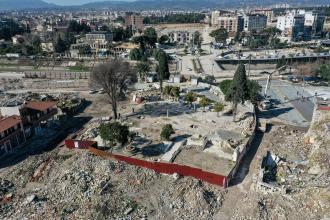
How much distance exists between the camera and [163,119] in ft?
159

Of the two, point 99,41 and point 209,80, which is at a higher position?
point 99,41

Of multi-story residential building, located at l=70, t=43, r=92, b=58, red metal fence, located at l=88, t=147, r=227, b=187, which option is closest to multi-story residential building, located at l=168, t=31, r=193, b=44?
multi-story residential building, located at l=70, t=43, r=92, b=58

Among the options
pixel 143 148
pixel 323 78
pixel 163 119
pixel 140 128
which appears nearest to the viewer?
pixel 143 148

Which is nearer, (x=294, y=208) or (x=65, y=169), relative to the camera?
(x=294, y=208)

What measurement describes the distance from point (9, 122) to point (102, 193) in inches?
781

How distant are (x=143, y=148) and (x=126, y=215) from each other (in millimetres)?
12334

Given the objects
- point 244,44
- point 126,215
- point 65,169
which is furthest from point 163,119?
point 244,44

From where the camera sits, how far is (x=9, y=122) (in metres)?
41.5

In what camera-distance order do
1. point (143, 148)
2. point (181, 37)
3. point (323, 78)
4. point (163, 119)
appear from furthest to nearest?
point (181, 37)
point (323, 78)
point (163, 119)
point (143, 148)

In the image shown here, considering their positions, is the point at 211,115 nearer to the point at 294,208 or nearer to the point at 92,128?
the point at 92,128

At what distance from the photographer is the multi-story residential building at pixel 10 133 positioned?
130ft

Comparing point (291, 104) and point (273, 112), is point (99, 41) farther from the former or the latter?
point (273, 112)

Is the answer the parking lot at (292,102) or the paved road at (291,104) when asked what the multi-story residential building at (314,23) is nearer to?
the parking lot at (292,102)

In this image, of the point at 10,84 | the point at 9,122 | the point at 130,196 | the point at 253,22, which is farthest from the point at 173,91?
the point at 253,22
